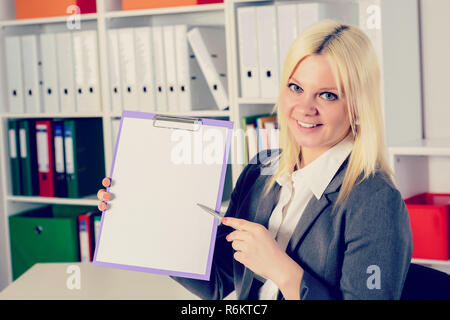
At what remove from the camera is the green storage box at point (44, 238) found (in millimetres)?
2699

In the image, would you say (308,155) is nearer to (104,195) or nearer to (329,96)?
(329,96)

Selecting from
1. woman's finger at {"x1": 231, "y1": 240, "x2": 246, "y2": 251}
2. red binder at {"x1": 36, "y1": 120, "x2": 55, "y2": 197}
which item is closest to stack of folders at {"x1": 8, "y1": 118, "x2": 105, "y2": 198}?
red binder at {"x1": 36, "y1": 120, "x2": 55, "y2": 197}

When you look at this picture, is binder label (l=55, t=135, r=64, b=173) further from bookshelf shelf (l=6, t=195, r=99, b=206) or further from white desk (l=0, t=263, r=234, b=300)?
white desk (l=0, t=263, r=234, b=300)

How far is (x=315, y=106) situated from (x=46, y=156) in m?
1.73

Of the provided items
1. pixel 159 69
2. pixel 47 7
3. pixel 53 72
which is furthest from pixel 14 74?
pixel 159 69

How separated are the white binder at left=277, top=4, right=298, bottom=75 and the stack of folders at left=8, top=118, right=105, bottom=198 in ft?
3.21

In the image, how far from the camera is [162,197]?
4.41 ft

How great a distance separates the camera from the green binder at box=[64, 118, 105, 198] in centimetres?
265

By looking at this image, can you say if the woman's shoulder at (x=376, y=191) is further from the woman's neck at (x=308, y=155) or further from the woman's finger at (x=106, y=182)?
the woman's finger at (x=106, y=182)

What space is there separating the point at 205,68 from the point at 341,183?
120 cm

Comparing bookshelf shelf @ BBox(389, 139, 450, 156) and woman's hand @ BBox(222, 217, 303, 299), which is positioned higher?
bookshelf shelf @ BBox(389, 139, 450, 156)

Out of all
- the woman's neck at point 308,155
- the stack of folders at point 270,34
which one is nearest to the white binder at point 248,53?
the stack of folders at point 270,34
